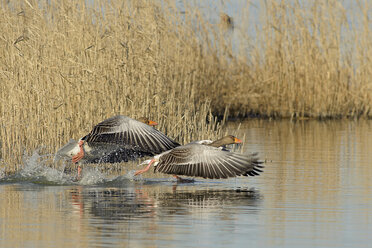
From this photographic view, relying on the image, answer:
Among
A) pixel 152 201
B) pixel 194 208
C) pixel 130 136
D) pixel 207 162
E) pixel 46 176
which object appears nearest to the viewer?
pixel 194 208

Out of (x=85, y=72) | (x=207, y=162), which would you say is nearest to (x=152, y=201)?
(x=207, y=162)

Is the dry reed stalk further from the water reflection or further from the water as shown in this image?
the water reflection

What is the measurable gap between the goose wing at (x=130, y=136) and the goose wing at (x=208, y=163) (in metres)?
0.53

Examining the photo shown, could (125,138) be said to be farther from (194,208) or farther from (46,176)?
(194,208)

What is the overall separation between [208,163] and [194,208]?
1.70 m

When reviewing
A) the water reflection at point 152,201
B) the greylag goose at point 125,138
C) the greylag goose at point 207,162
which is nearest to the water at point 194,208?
the water reflection at point 152,201

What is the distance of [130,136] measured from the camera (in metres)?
11.6

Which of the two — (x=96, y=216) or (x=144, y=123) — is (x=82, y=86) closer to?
(x=144, y=123)

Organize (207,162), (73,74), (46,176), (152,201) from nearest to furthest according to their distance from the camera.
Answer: (152,201) < (207,162) < (46,176) < (73,74)

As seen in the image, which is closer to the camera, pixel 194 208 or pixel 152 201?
pixel 194 208

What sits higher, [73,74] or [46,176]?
[73,74]

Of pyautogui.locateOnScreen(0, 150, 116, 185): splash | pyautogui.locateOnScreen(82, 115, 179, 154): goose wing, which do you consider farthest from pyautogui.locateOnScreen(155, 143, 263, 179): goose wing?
pyautogui.locateOnScreen(0, 150, 116, 185): splash

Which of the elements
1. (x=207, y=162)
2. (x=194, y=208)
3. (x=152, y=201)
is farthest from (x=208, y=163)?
(x=194, y=208)

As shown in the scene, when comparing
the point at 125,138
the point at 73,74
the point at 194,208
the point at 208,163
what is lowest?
the point at 194,208
